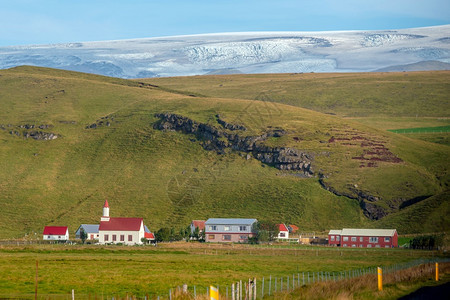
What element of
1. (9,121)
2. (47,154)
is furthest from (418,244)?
(9,121)

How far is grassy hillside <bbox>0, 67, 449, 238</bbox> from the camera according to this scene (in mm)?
116125

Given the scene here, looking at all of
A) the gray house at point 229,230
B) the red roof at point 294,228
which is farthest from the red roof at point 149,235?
the red roof at point 294,228

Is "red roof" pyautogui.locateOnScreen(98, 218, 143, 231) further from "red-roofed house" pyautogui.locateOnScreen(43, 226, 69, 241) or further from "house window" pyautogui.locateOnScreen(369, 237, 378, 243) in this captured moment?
"house window" pyautogui.locateOnScreen(369, 237, 378, 243)

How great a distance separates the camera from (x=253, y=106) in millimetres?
A: 162625

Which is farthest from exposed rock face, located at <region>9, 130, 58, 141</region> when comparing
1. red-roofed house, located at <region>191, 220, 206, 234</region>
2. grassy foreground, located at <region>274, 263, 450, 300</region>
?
grassy foreground, located at <region>274, 263, 450, 300</region>

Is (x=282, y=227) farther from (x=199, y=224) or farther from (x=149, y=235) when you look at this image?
(x=149, y=235)

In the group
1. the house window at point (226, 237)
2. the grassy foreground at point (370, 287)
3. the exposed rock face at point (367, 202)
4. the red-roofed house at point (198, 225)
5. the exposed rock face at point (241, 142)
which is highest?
the exposed rock face at point (241, 142)

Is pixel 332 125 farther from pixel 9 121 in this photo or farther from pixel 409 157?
pixel 9 121

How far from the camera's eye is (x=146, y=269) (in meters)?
48.5

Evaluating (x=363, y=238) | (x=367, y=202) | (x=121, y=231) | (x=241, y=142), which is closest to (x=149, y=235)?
(x=121, y=231)

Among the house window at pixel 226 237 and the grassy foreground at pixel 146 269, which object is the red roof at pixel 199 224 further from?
the grassy foreground at pixel 146 269

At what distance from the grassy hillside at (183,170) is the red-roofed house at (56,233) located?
5.97 m

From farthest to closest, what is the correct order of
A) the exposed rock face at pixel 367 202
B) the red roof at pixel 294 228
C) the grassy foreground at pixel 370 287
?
the exposed rock face at pixel 367 202
the red roof at pixel 294 228
the grassy foreground at pixel 370 287

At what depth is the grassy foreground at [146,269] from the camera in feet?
121
